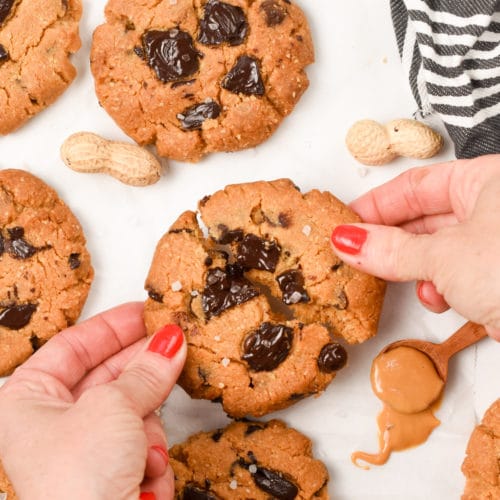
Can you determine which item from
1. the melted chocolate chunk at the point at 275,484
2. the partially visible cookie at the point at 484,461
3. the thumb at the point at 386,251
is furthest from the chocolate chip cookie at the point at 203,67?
the partially visible cookie at the point at 484,461

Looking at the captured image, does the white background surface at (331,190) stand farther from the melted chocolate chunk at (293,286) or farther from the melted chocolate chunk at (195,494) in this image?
the melted chocolate chunk at (293,286)

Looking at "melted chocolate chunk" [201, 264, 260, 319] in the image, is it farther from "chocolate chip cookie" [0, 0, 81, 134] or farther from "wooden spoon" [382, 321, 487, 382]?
"chocolate chip cookie" [0, 0, 81, 134]

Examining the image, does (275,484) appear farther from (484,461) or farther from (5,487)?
(5,487)

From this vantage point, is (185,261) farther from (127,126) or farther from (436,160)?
(436,160)

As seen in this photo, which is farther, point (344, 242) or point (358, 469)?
point (358, 469)

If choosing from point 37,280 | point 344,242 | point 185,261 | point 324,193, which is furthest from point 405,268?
point 37,280

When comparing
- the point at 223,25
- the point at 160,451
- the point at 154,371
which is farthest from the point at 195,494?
the point at 223,25

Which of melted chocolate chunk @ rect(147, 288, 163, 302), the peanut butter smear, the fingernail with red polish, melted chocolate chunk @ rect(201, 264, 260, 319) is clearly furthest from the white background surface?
the fingernail with red polish
